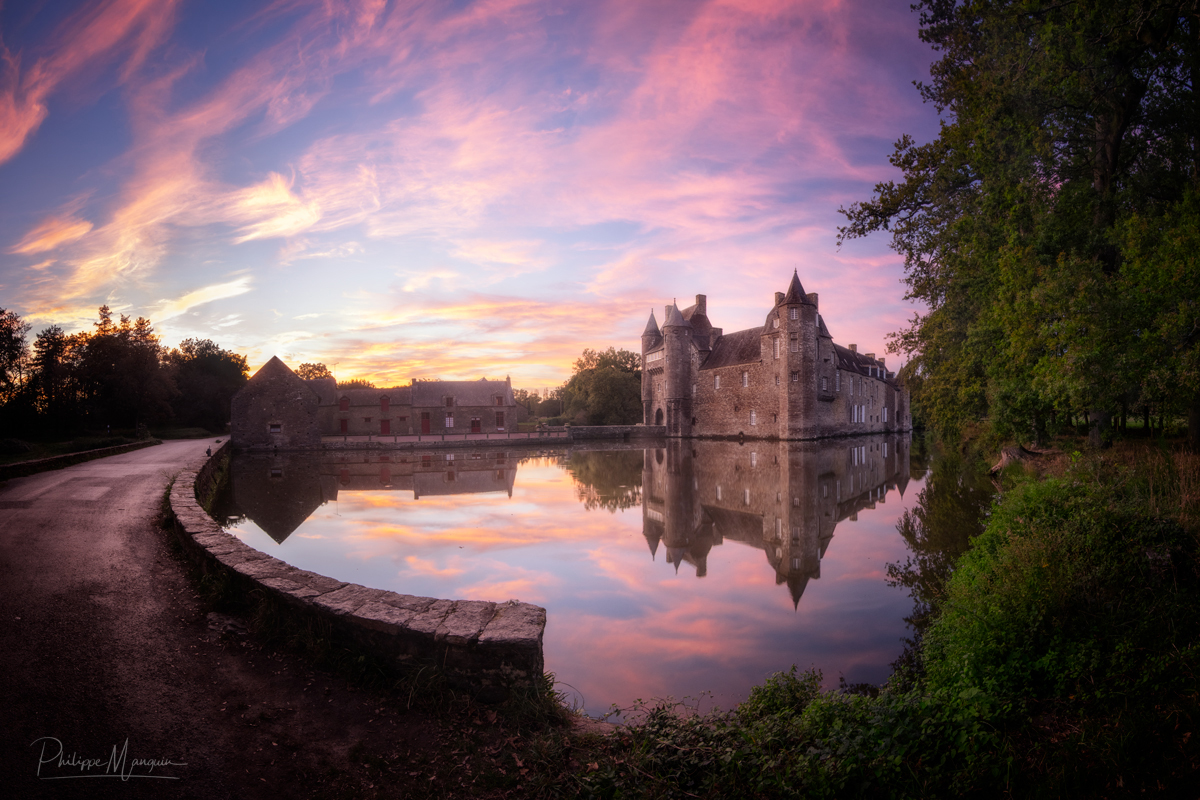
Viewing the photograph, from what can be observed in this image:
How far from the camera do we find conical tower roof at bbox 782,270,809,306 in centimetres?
3628

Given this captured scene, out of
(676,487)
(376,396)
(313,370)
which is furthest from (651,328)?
(313,370)

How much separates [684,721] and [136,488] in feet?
50.2

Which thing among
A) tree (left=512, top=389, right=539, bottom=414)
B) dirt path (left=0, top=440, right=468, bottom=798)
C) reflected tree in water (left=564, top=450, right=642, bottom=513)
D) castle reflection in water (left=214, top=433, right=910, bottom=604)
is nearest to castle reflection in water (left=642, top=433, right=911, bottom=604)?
castle reflection in water (left=214, top=433, right=910, bottom=604)

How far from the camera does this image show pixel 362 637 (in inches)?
169

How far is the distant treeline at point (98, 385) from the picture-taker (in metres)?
32.1

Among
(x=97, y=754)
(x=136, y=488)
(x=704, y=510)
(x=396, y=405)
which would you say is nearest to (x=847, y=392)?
(x=704, y=510)

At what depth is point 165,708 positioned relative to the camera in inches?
147

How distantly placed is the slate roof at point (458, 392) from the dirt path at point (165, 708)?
151 ft

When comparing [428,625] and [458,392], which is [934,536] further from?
[458,392]

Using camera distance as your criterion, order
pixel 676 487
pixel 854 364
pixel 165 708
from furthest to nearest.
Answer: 1. pixel 854 364
2. pixel 676 487
3. pixel 165 708

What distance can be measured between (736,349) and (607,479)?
2740 cm

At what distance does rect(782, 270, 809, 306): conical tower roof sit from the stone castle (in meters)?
0.07

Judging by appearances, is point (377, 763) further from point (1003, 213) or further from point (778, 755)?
point (1003, 213)

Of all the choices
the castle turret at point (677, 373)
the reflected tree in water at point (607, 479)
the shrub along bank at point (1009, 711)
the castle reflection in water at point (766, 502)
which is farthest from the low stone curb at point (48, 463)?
the castle turret at point (677, 373)
